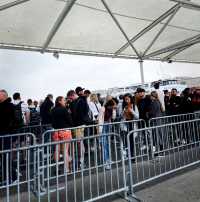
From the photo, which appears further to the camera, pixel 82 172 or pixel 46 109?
pixel 46 109

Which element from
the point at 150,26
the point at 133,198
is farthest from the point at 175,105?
the point at 133,198

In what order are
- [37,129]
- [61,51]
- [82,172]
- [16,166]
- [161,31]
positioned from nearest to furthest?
1. [82,172]
2. [16,166]
3. [37,129]
4. [61,51]
5. [161,31]

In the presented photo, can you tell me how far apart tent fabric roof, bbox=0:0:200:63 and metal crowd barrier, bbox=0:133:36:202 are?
12.1 ft

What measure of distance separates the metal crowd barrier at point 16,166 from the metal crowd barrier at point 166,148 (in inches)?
81.2

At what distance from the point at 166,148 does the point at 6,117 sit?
11.1 ft

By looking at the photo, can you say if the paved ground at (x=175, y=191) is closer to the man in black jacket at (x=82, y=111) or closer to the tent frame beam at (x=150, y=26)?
the man in black jacket at (x=82, y=111)

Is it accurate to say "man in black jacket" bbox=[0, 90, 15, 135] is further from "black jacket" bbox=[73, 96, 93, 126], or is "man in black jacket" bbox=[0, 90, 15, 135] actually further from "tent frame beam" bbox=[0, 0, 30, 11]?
"tent frame beam" bbox=[0, 0, 30, 11]

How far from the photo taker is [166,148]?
610cm

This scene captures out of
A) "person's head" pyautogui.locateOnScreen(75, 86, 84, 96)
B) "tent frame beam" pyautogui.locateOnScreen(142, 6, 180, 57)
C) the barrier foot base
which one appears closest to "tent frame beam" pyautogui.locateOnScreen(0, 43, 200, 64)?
"tent frame beam" pyautogui.locateOnScreen(142, 6, 180, 57)

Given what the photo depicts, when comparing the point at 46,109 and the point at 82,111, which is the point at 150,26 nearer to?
the point at 46,109

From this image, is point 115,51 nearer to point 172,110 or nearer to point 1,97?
point 172,110

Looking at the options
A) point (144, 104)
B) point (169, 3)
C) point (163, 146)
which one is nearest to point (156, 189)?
point (163, 146)

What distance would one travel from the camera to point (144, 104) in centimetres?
732

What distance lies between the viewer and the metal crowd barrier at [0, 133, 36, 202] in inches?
146
